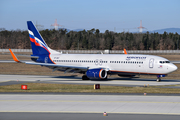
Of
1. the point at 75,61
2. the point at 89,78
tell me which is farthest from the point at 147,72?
the point at 75,61

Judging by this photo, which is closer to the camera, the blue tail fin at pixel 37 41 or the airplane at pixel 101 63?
the airplane at pixel 101 63

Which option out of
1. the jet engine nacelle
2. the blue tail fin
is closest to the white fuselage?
the jet engine nacelle

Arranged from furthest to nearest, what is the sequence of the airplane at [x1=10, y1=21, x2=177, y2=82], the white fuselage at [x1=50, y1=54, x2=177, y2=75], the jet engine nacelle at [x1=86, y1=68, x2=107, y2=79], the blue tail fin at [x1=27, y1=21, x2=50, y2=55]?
the blue tail fin at [x1=27, y1=21, x2=50, y2=55], the jet engine nacelle at [x1=86, y1=68, x2=107, y2=79], the airplane at [x1=10, y1=21, x2=177, y2=82], the white fuselage at [x1=50, y1=54, x2=177, y2=75]

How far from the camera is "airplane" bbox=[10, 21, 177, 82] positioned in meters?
41.9

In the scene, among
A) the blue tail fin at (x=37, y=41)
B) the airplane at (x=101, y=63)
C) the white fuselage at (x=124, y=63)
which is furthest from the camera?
the blue tail fin at (x=37, y=41)

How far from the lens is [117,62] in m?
44.4

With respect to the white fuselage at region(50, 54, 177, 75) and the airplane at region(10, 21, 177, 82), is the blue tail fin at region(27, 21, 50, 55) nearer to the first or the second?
the airplane at region(10, 21, 177, 82)

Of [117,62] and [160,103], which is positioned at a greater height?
[117,62]

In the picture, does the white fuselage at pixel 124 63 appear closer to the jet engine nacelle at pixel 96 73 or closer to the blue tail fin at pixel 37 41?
the jet engine nacelle at pixel 96 73

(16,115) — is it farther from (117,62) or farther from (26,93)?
(117,62)

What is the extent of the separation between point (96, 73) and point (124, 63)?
15.9ft

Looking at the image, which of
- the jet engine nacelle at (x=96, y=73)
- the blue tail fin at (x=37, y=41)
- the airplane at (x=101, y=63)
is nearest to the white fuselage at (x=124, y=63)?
the airplane at (x=101, y=63)

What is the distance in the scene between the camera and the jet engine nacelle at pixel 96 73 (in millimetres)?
43125

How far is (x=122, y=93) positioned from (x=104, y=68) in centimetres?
1690
